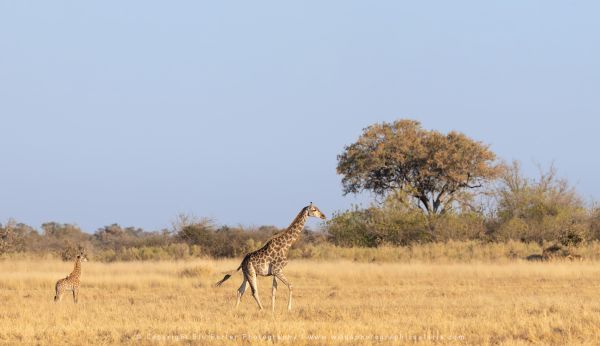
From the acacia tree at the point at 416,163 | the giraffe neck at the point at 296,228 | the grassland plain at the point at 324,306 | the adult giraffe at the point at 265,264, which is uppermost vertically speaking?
the acacia tree at the point at 416,163

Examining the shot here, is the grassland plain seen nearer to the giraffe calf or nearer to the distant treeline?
the giraffe calf

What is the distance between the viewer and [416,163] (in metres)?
45.7

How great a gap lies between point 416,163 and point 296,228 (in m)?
28.1

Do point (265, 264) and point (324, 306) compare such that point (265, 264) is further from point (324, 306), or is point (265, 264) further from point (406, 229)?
point (406, 229)

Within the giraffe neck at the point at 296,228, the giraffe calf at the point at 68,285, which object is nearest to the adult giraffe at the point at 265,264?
the giraffe neck at the point at 296,228

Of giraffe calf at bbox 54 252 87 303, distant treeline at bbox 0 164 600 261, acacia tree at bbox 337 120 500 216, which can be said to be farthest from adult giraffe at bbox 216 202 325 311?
acacia tree at bbox 337 120 500 216

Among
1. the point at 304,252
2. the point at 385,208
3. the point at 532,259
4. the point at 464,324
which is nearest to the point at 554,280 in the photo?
the point at 532,259

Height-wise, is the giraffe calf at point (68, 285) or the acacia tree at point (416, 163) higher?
the acacia tree at point (416, 163)

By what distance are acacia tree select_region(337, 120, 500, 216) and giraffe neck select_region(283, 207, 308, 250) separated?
86.7 ft

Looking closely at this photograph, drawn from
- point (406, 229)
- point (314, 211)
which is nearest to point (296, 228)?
point (314, 211)

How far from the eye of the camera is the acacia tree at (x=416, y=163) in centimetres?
4516

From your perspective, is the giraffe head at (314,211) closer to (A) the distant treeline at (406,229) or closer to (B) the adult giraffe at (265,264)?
(B) the adult giraffe at (265,264)

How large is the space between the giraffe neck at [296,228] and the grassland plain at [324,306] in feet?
4.55

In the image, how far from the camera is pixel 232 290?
22.3 meters
